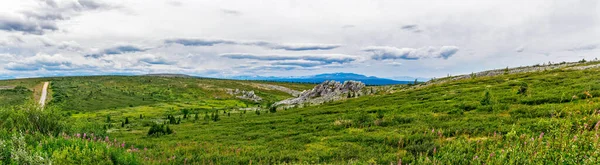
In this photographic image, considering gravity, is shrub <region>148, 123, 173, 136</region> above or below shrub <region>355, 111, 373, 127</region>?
below

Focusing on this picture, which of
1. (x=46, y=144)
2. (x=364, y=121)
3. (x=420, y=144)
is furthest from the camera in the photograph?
(x=364, y=121)

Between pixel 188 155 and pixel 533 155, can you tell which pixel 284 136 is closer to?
pixel 188 155

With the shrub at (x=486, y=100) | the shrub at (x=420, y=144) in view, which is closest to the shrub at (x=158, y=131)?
the shrub at (x=420, y=144)

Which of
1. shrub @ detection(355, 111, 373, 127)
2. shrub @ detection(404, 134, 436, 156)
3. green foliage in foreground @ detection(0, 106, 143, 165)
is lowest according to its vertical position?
shrub @ detection(355, 111, 373, 127)

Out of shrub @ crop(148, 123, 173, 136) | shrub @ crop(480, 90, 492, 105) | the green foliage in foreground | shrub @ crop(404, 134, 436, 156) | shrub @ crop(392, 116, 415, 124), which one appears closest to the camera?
the green foliage in foreground

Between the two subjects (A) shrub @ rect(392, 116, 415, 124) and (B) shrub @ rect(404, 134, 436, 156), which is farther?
(A) shrub @ rect(392, 116, 415, 124)

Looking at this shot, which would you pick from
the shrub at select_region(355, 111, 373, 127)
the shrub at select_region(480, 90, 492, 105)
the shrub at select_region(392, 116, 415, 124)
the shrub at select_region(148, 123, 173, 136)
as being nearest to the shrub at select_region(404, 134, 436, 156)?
the shrub at select_region(392, 116, 415, 124)

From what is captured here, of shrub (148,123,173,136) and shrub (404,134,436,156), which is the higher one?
shrub (404,134,436,156)

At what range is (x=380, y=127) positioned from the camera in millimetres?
18672

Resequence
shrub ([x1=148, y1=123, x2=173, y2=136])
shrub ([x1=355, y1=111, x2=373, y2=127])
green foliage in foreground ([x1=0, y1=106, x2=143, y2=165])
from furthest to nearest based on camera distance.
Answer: shrub ([x1=148, y1=123, x2=173, y2=136]) < shrub ([x1=355, y1=111, x2=373, y2=127]) < green foliage in foreground ([x1=0, y1=106, x2=143, y2=165])

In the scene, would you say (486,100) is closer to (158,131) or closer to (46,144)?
(46,144)

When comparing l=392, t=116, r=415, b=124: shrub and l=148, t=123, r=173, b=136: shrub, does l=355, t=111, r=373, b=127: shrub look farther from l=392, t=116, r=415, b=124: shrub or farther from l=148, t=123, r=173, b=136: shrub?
l=148, t=123, r=173, b=136: shrub

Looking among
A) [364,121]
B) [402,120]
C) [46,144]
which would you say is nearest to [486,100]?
[402,120]

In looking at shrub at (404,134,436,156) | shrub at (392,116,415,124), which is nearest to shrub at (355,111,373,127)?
shrub at (392,116,415,124)
